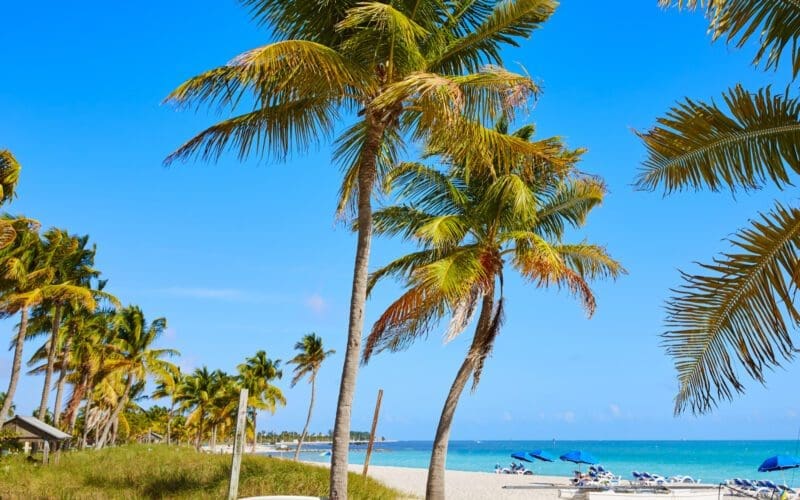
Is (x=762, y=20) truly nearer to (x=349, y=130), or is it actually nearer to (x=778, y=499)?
(x=349, y=130)

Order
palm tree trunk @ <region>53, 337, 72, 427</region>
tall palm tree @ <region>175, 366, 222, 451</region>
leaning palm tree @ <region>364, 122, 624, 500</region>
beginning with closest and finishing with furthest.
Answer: leaning palm tree @ <region>364, 122, 624, 500</region>
palm tree trunk @ <region>53, 337, 72, 427</region>
tall palm tree @ <region>175, 366, 222, 451</region>

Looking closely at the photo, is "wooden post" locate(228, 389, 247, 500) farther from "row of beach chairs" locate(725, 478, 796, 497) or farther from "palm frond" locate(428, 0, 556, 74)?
"row of beach chairs" locate(725, 478, 796, 497)

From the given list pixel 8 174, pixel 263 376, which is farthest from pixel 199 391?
pixel 8 174

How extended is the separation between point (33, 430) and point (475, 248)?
20099 millimetres

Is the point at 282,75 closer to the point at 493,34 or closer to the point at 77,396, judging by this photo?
the point at 493,34

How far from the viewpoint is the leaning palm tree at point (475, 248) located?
12.5 meters

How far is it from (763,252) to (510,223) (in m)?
11.5

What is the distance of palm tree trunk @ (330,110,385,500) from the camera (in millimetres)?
9391

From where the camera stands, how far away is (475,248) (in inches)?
603

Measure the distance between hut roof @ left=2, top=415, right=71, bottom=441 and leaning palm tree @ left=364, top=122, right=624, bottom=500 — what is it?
16.5 meters

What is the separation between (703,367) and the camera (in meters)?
4.75

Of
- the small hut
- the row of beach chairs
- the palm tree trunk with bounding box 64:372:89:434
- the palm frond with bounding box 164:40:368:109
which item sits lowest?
the row of beach chairs

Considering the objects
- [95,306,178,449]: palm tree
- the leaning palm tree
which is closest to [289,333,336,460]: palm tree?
[95,306,178,449]: palm tree

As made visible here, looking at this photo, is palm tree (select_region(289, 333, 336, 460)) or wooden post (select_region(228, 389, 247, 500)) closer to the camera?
wooden post (select_region(228, 389, 247, 500))
